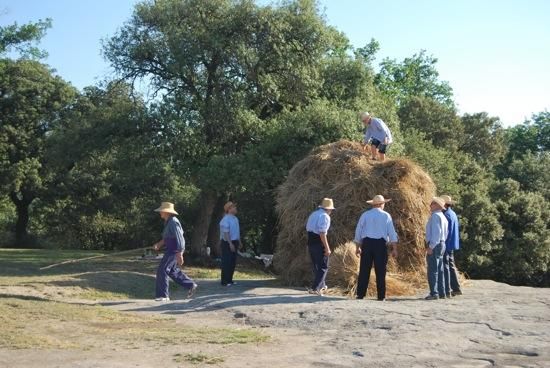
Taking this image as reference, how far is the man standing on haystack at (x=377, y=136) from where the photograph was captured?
589 inches

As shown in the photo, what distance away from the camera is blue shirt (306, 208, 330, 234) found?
12750 millimetres

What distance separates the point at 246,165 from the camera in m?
19.0

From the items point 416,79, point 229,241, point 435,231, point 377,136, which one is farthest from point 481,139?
point 435,231

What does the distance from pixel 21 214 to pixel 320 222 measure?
29.3 m

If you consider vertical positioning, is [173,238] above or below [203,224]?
below

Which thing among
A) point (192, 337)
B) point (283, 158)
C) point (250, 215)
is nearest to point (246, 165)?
point (283, 158)

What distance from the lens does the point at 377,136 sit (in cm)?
1515

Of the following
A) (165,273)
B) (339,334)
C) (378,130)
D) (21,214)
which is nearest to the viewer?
(339,334)

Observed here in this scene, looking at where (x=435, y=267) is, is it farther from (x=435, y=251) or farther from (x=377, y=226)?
(x=377, y=226)

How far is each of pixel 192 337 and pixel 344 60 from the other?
15.8 metres

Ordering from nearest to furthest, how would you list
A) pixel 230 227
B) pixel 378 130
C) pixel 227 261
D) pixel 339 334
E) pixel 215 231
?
pixel 339 334 < pixel 230 227 < pixel 227 261 < pixel 378 130 < pixel 215 231

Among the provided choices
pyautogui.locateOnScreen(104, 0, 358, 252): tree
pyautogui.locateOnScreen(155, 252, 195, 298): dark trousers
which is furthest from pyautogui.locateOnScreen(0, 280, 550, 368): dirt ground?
pyautogui.locateOnScreen(104, 0, 358, 252): tree

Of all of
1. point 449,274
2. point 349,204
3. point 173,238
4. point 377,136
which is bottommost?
point 449,274

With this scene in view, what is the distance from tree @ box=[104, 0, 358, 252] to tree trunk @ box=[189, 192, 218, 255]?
1.57 metres
